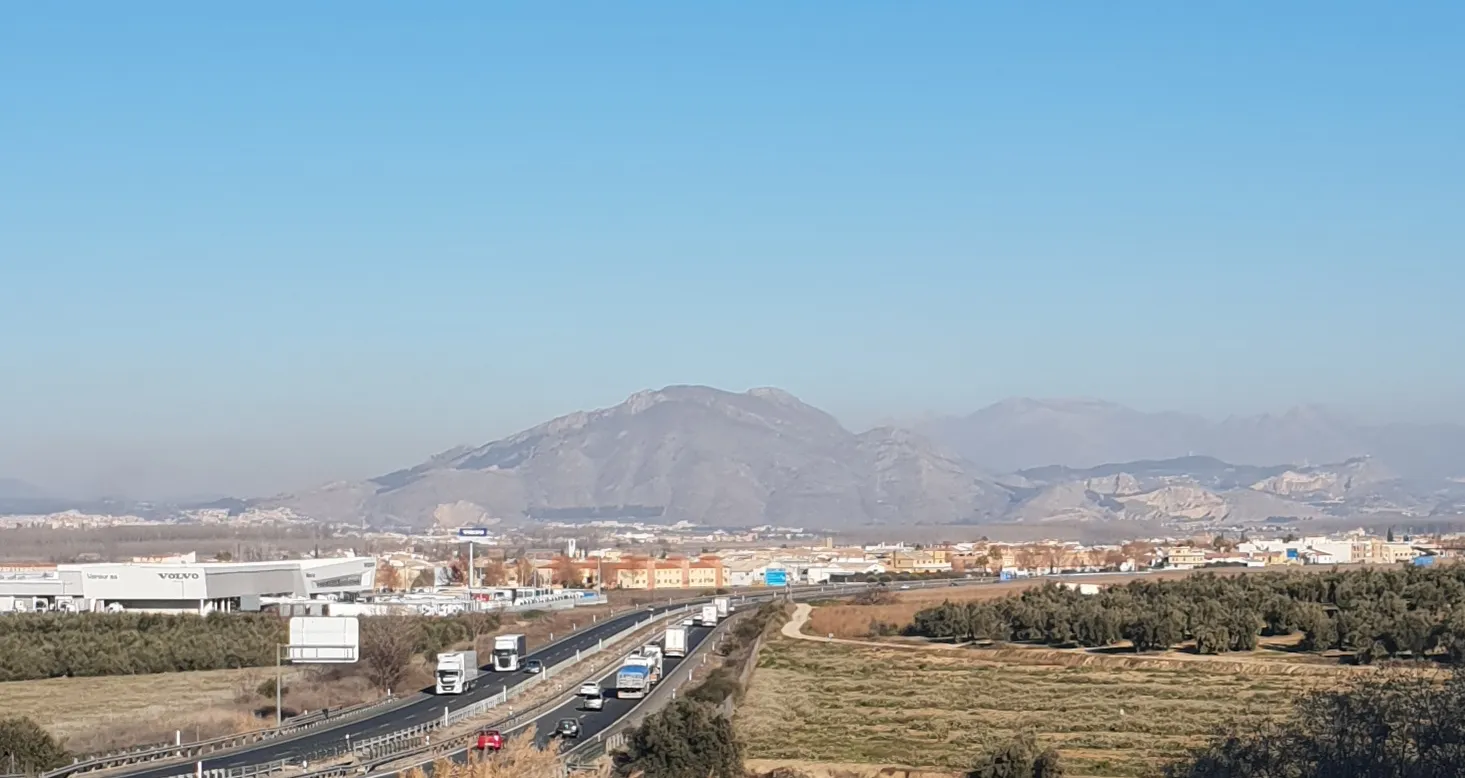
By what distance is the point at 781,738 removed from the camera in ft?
148

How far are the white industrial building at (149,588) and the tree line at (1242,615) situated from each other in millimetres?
50270

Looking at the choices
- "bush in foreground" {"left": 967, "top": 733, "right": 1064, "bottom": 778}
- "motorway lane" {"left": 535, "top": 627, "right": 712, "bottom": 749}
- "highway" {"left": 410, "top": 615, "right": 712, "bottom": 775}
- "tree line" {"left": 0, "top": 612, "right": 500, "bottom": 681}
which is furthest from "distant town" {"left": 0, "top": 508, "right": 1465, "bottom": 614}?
"bush in foreground" {"left": 967, "top": 733, "right": 1064, "bottom": 778}

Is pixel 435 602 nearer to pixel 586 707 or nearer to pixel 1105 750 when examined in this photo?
pixel 586 707

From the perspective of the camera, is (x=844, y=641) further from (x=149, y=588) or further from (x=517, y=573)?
(x=517, y=573)

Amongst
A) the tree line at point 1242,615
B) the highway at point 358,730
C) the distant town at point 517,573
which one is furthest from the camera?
the distant town at point 517,573

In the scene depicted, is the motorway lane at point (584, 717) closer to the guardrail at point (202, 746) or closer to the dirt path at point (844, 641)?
the guardrail at point (202, 746)

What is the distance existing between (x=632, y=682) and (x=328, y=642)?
10.6 metres

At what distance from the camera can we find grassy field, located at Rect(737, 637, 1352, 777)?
138 ft

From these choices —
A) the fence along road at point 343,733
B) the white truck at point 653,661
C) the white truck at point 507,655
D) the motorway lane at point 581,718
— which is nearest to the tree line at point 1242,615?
the white truck at point 653,661

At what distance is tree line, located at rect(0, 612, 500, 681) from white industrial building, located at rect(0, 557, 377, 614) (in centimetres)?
1442

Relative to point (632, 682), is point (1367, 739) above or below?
above

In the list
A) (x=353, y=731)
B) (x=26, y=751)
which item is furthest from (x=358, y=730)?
(x=26, y=751)

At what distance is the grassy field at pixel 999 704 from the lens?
42.0 meters

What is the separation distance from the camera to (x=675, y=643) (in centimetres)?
7756
